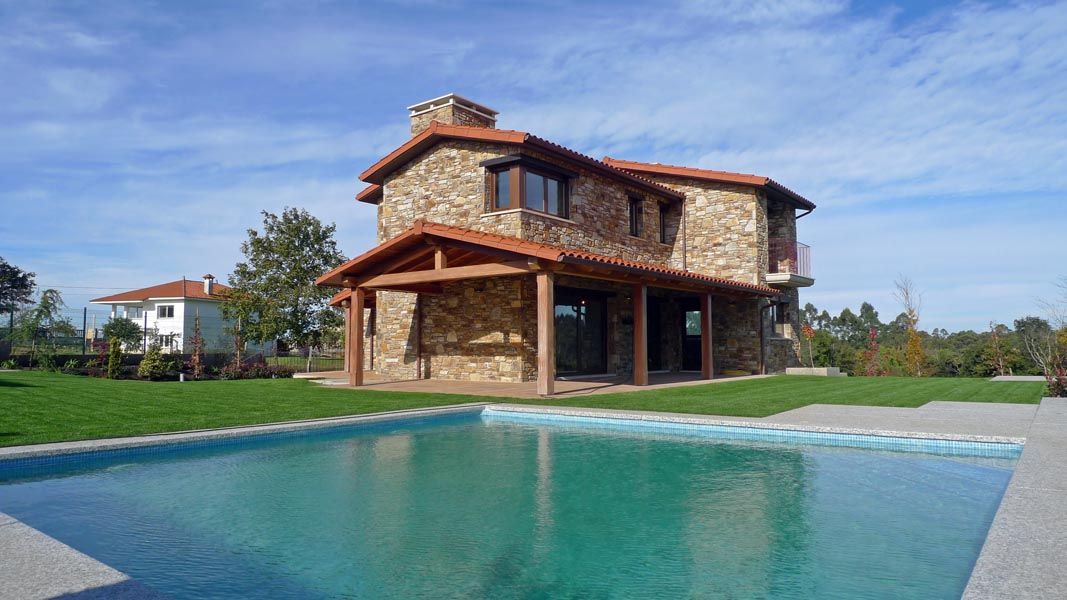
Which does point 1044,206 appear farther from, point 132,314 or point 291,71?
point 132,314

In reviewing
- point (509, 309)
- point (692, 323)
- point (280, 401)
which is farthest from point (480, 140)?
point (692, 323)

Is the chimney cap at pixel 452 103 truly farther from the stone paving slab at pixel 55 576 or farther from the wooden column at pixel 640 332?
the stone paving slab at pixel 55 576

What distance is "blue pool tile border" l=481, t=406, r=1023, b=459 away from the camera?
7.40 m

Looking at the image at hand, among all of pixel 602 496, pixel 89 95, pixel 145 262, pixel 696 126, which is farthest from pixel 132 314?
pixel 602 496

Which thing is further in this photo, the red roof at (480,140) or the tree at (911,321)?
the tree at (911,321)

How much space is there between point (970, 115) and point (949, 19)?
3.03 meters

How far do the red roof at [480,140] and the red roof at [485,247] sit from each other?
2.65 meters

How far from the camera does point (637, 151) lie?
72.2 feet

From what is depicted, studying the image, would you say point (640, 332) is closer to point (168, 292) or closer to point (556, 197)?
point (556, 197)

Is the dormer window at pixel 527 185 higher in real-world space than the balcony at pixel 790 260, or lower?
higher

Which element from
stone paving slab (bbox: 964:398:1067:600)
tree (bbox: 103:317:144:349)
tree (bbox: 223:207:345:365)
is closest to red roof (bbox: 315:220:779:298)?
stone paving slab (bbox: 964:398:1067:600)

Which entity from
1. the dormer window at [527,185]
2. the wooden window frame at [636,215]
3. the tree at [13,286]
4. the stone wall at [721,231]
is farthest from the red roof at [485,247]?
the tree at [13,286]

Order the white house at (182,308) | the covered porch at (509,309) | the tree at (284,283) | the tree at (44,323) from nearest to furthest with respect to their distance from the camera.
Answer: the covered porch at (509,309)
the tree at (284,283)
the tree at (44,323)
the white house at (182,308)

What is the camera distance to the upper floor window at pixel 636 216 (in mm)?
19453
